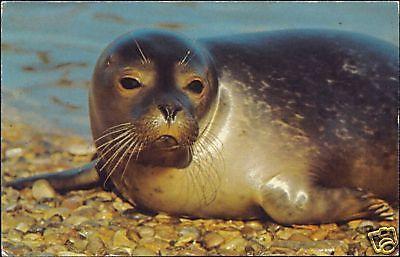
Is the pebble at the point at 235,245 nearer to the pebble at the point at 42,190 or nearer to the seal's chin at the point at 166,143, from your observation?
the seal's chin at the point at 166,143

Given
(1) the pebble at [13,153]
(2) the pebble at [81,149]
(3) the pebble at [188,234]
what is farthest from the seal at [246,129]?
(1) the pebble at [13,153]

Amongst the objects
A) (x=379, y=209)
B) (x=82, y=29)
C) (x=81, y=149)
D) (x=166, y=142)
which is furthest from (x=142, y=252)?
(x=82, y=29)

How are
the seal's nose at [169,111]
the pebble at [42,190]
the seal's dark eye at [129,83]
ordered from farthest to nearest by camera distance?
1. the pebble at [42,190]
2. the seal's dark eye at [129,83]
3. the seal's nose at [169,111]

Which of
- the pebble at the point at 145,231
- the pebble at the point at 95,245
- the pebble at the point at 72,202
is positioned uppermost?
the pebble at the point at 72,202

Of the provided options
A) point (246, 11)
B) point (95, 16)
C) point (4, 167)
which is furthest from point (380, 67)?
point (95, 16)

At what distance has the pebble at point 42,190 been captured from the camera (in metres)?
4.51

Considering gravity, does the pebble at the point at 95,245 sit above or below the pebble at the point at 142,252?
below

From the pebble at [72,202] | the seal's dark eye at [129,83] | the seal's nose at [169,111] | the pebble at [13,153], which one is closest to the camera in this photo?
the seal's nose at [169,111]

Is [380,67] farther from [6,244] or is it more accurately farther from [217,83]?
[6,244]

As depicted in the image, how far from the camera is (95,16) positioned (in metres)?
8.08

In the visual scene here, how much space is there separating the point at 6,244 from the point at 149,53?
117 centimetres

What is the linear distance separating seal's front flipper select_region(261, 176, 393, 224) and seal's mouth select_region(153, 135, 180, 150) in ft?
1.85

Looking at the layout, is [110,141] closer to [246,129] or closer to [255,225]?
[246,129]

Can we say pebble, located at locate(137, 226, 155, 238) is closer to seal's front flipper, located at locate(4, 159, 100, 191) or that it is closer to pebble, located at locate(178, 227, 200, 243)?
pebble, located at locate(178, 227, 200, 243)
